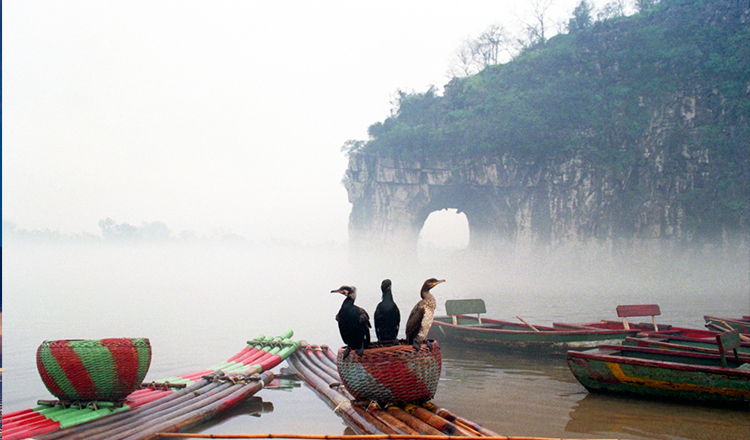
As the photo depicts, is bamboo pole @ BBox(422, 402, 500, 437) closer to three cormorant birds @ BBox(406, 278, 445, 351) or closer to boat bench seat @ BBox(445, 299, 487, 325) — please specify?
three cormorant birds @ BBox(406, 278, 445, 351)

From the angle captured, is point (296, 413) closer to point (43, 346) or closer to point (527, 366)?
point (43, 346)

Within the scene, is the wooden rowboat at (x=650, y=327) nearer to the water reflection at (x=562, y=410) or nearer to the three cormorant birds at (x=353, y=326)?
the water reflection at (x=562, y=410)

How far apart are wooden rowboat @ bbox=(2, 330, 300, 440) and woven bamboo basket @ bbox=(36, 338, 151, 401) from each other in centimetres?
12

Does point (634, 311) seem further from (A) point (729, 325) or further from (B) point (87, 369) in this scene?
(B) point (87, 369)

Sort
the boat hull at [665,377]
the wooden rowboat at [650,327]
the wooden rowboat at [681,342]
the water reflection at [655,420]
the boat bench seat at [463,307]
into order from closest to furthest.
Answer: the water reflection at [655,420]
the boat hull at [665,377]
the wooden rowboat at [681,342]
the wooden rowboat at [650,327]
the boat bench seat at [463,307]

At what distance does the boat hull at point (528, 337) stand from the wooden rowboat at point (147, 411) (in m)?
4.77

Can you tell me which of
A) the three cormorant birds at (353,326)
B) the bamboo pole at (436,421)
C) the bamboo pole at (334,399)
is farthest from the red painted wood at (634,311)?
the three cormorant birds at (353,326)

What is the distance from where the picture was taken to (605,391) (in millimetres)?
6457

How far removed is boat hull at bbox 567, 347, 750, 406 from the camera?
5.54 meters

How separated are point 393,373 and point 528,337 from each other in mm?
5608

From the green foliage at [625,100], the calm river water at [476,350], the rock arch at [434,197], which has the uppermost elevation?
the green foliage at [625,100]

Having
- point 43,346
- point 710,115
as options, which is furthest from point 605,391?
point 710,115

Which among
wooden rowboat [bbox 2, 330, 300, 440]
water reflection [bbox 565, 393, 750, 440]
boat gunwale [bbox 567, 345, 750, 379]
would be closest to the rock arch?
boat gunwale [bbox 567, 345, 750, 379]

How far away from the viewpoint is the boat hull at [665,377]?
18.2 ft
